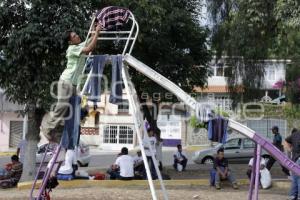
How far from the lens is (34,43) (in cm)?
1304

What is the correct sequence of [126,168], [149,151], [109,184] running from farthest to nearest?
[126,168] < [109,184] < [149,151]

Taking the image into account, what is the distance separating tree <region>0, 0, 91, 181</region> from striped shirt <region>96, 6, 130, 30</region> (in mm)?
4220

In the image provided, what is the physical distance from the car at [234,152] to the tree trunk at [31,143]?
11.8 metres

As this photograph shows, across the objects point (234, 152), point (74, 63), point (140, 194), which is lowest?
point (234, 152)

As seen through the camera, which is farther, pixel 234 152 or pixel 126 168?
pixel 234 152

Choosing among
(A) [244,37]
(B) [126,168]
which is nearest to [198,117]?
(B) [126,168]

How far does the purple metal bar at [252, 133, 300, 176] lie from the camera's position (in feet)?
23.9

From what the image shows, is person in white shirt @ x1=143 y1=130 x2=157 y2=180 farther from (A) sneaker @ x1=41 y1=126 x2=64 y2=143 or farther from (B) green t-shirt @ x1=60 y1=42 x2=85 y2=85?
(B) green t-shirt @ x1=60 y1=42 x2=85 y2=85

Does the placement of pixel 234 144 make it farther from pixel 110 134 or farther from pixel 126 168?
pixel 110 134

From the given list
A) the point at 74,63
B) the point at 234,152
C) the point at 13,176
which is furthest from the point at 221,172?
the point at 234,152

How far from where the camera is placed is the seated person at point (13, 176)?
1461cm

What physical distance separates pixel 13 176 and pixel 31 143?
98cm

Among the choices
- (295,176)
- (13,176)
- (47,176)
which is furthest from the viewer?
(13,176)

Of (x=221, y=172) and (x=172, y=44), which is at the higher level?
(x=172, y=44)
